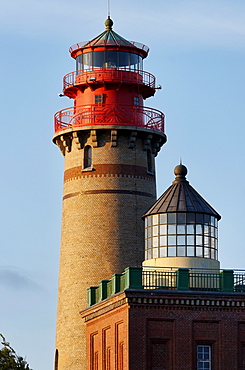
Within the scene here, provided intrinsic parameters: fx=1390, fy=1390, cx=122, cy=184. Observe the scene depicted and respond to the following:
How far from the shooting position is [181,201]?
66438mm

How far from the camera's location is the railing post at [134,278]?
6303 centimetres

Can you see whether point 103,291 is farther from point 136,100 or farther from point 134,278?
point 136,100

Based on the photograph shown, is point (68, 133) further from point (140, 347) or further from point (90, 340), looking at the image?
point (140, 347)

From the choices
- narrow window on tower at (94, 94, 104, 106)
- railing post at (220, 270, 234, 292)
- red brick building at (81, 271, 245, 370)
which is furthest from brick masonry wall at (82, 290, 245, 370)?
narrow window on tower at (94, 94, 104, 106)

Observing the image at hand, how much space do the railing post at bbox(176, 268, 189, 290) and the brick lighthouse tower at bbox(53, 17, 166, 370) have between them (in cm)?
1336

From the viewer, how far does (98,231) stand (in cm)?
7688

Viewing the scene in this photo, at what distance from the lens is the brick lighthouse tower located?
76500 mm

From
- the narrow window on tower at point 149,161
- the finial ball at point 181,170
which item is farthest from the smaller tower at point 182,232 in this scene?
the narrow window on tower at point 149,161

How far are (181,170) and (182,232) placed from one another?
391 cm

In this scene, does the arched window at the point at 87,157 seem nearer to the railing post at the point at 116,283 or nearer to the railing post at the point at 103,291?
the railing post at the point at 103,291

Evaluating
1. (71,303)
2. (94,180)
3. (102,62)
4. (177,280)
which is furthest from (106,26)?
(177,280)

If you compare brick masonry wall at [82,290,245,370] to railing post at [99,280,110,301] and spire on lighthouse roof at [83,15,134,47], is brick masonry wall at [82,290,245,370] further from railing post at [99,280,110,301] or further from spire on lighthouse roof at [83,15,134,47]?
spire on lighthouse roof at [83,15,134,47]

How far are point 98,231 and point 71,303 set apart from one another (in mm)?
4238

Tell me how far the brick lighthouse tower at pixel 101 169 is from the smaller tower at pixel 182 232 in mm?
9716
